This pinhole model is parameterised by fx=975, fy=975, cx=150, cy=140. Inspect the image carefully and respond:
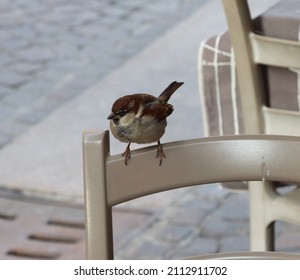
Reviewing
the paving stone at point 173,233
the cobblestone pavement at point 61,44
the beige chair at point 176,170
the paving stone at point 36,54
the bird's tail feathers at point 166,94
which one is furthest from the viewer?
the paving stone at point 36,54

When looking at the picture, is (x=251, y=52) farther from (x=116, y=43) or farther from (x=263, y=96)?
(x=116, y=43)

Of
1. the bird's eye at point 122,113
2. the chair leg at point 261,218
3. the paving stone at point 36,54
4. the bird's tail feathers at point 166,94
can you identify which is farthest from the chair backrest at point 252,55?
the paving stone at point 36,54

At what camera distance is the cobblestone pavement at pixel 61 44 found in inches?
206

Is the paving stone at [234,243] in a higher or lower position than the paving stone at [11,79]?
lower

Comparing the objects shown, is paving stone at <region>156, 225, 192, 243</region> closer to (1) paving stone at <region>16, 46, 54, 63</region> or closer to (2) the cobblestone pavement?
(2) the cobblestone pavement

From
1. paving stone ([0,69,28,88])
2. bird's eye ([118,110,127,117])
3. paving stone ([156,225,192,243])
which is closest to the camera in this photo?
bird's eye ([118,110,127,117])

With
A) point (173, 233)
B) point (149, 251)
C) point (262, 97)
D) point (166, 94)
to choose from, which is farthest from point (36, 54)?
point (166, 94)

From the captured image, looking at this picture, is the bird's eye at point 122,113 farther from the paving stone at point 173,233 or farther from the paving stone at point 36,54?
the paving stone at point 36,54

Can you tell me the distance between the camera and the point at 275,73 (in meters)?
2.67

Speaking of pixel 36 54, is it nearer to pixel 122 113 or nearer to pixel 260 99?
pixel 260 99

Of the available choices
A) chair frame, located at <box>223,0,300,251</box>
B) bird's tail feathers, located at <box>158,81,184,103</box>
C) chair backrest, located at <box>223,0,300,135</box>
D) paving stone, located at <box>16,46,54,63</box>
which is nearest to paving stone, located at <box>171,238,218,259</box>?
chair frame, located at <box>223,0,300,251</box>

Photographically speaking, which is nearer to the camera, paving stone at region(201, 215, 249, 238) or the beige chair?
the beige chair

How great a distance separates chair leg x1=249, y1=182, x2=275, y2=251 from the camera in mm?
2652
